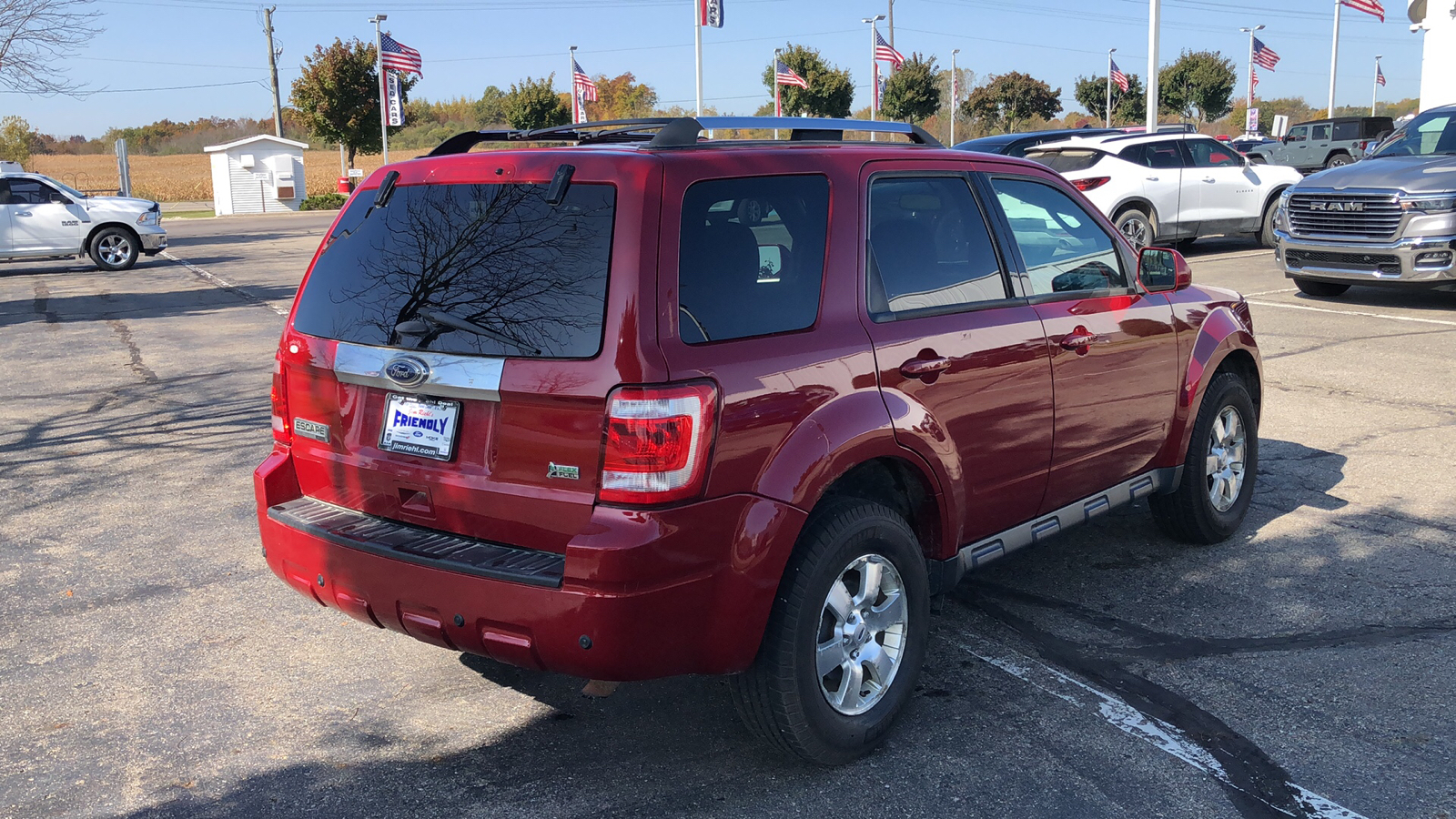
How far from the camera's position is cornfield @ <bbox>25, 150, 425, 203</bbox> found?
165 ft

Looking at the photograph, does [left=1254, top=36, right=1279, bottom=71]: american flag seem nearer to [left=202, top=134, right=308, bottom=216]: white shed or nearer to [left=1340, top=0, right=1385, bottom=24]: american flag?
[left=1340, top=0, right=1385, bottom=24]: american flag

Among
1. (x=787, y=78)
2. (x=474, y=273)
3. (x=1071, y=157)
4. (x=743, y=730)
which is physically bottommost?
(x=743, y=730)

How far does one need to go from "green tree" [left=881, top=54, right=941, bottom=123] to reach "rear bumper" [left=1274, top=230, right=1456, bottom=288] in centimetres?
4521

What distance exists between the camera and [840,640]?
3482mm

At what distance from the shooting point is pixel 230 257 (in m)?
23.4

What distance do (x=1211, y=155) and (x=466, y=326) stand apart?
52.7ft

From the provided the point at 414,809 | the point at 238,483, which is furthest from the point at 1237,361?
the point at 238,483

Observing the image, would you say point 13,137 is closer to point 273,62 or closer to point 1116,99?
point 273,62

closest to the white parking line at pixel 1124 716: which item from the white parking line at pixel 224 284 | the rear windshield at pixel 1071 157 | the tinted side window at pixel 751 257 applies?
the tinted side window at pixel 751 257

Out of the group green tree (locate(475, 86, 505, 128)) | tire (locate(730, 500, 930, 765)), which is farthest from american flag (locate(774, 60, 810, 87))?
green tree (locate(475, 86, 505, 128))

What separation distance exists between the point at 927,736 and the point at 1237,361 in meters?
2.98

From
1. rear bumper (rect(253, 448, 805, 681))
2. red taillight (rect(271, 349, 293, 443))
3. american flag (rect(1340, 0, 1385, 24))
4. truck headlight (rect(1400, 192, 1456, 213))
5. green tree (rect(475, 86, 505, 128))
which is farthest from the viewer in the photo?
green tree (rect(475, 86, 505, 128))

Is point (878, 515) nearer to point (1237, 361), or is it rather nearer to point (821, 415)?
point (821, 415)

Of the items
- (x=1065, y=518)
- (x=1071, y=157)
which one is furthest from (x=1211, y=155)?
(x=1065, y=518)
